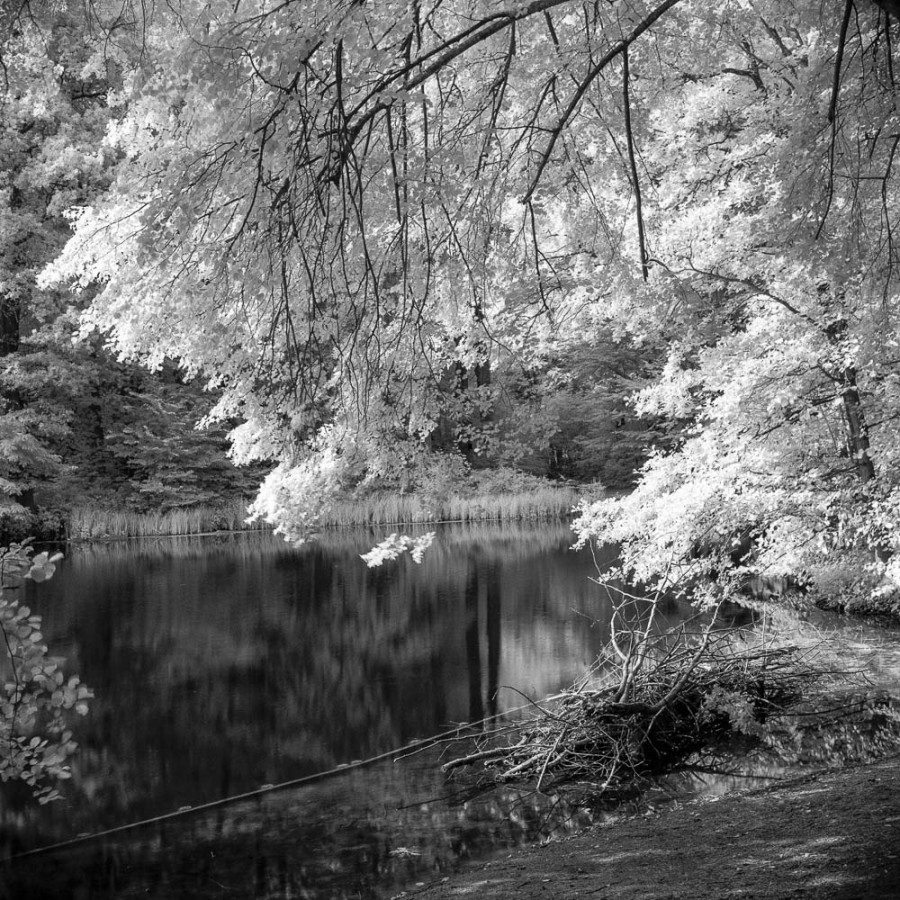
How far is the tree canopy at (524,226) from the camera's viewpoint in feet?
12.2

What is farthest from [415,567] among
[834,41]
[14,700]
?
[14,700]

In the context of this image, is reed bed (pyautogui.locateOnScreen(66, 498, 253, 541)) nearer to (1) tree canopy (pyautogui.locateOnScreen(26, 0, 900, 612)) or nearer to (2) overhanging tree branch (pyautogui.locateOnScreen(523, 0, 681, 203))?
(1) tree canopy (pyautogui.locateOnScreen(26, 0, 900, 612))

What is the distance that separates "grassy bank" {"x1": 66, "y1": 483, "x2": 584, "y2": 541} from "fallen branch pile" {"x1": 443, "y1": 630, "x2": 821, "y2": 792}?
13288 mm

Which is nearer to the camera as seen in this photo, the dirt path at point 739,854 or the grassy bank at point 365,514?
the dirt path at point 739,854

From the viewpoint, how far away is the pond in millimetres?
5746

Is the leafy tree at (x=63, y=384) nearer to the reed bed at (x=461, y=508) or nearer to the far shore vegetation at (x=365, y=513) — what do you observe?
the far shore vegetation at (x=365, y=513)

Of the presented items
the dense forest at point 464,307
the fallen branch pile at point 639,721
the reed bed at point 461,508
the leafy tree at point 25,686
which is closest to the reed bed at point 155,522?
the dense forest at point 464,307

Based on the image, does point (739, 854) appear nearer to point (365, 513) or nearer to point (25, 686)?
point (25, 686)

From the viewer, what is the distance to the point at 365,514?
2320 centimetres

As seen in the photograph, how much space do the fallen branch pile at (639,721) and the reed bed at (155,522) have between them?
1569cm

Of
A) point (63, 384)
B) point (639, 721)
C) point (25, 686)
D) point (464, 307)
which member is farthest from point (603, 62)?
point (63, 384)

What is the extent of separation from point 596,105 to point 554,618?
8.88 m

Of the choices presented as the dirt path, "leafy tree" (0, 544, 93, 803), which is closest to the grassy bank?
the dirt path

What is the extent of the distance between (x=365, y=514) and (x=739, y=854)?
19.1 meters
